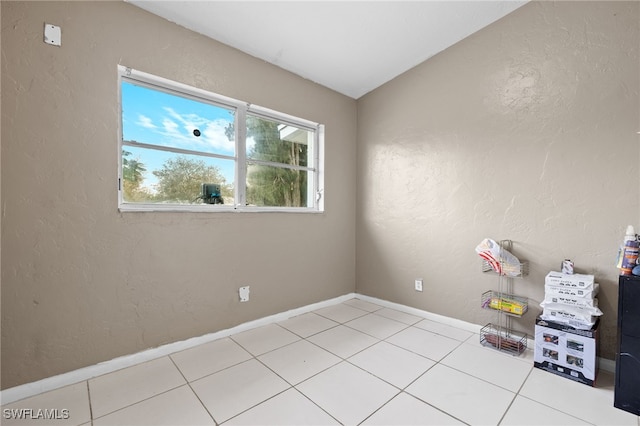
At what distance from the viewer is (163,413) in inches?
58.4

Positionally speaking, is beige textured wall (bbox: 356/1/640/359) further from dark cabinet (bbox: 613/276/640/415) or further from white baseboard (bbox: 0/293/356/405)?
white baseboard (bbox: 0/293/356/405)

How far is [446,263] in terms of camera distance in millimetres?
2719

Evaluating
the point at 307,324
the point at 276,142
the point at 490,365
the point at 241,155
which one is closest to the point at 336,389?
the point at 307,324

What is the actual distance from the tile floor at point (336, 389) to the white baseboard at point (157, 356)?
4 cm

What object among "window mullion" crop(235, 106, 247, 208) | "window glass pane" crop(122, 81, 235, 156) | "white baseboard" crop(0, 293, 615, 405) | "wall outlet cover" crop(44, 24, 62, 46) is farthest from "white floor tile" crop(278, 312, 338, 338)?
"wall outlet cover" crop(44, 24, 62, 46)

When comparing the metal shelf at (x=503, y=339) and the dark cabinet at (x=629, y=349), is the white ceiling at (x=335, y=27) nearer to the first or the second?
the dark cabinet at (x=629, y=349)

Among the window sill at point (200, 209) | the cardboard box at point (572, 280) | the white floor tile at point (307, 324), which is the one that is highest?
the window sill at point (200, 209)

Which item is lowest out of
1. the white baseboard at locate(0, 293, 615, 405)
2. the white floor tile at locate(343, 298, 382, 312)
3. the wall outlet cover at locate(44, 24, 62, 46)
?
the white floor tile at locate(343, 298, 382, 312)

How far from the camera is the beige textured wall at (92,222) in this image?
1.59m

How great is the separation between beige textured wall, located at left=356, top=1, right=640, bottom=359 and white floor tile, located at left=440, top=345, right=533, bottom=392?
1.32 ft

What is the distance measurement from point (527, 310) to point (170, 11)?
3576mm

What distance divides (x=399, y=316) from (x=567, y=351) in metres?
1.36

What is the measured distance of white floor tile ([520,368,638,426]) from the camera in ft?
4.81

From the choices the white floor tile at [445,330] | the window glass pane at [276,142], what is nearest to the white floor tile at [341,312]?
the white floor tile at [445,330]
